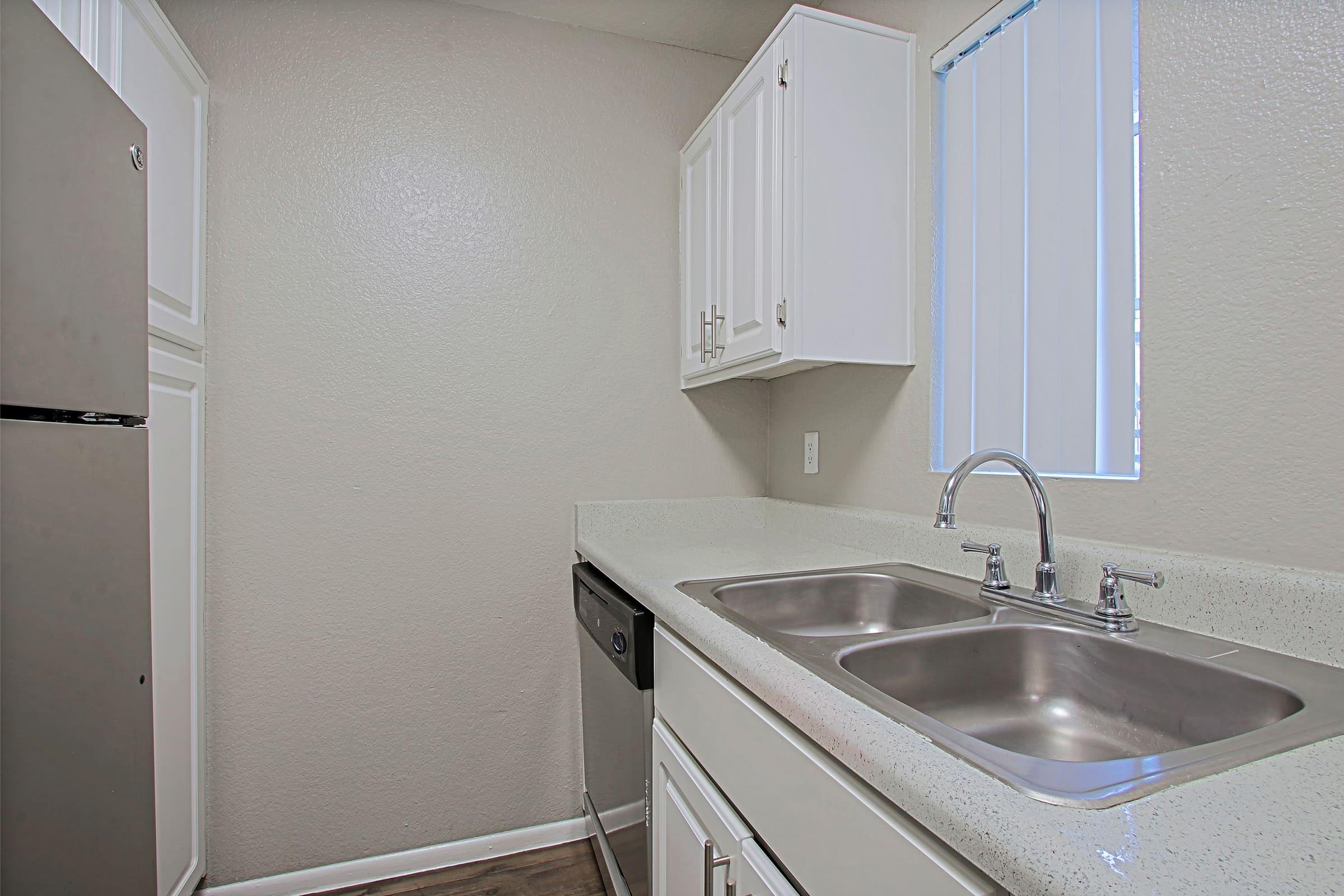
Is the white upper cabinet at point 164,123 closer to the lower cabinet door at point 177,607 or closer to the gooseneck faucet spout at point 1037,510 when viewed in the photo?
the lower cabinet door at point 177,607

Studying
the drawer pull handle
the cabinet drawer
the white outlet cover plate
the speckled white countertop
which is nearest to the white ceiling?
the white outlet cover plate

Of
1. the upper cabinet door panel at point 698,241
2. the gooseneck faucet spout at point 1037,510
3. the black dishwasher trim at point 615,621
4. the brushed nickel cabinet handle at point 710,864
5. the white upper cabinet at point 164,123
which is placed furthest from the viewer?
the upper cabinet door panel at point 698,241

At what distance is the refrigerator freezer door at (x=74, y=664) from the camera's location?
639 millimetres

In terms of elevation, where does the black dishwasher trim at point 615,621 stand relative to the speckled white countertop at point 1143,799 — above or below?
below

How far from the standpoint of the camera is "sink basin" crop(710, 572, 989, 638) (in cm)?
126

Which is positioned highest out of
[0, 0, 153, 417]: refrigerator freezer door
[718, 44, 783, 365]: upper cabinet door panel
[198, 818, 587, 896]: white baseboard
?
[718, 44, 783, 365]: upper cabinet door panel

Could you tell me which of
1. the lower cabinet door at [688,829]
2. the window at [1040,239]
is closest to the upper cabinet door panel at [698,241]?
the window at [1040,239]

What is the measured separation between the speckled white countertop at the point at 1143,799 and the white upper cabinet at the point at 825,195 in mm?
582

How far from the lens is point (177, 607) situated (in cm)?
149

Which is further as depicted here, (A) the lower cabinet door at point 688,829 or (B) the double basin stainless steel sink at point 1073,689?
(A) the lower cabinet door at point 688,829

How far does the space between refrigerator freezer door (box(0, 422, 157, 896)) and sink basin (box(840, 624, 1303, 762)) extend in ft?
2.86

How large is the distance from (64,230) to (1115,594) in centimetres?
137

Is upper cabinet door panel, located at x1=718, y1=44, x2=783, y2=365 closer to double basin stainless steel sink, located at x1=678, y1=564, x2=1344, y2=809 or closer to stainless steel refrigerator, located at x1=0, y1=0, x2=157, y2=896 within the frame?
double basin stainless steel sink, located at x1=678, y1=564, x2=1344, y2=809

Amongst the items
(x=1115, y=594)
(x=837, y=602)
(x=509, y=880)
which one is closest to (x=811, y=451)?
(x=837, y=602)
